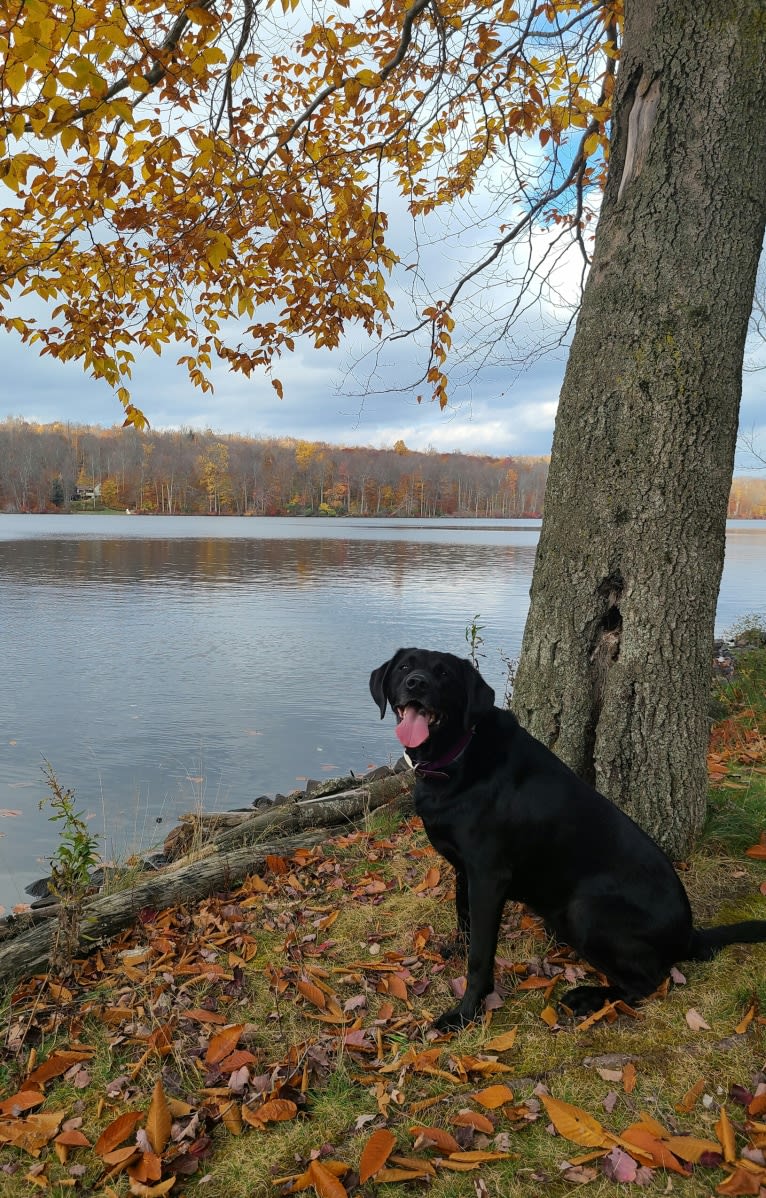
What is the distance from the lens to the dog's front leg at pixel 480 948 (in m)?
3.30

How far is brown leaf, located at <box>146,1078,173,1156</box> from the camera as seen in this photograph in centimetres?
270

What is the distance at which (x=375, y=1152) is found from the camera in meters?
2.55

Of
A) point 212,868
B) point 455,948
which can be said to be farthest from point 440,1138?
point 212,868

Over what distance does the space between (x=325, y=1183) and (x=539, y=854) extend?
4.82 feet

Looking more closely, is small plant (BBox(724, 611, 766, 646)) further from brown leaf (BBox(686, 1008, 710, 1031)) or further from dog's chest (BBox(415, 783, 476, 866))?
dog's chest (BBox(415, 783, 476, 866))

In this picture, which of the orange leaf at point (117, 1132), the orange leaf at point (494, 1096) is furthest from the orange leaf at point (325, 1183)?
the orange leaf at point (117, 1132)

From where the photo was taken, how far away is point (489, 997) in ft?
11.2

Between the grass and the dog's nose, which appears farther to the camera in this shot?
the dog's nose

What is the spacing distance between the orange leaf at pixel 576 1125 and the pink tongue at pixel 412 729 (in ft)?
4.58

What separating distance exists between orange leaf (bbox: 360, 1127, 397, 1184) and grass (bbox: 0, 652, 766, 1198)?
0.14ft

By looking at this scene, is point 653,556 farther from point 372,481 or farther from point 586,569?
point 372,481

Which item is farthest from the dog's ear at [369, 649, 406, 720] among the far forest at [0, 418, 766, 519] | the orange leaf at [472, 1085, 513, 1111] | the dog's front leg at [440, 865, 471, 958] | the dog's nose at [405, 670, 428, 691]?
the far forest at [0, 418, 766, 519]

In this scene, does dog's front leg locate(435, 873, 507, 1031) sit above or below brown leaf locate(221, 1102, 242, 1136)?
above

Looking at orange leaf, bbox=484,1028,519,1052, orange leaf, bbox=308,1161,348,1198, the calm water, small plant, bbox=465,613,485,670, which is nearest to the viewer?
orange leaf, bbox=308,1161,348,1198
